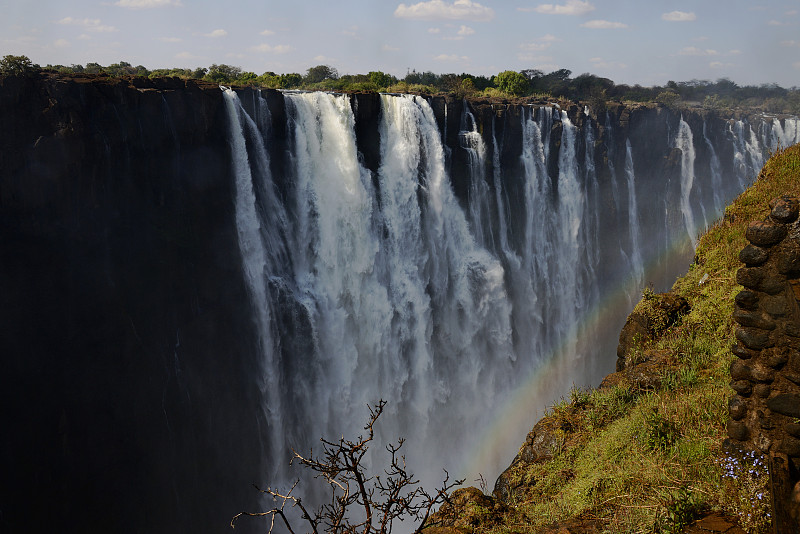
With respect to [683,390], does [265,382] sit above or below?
below

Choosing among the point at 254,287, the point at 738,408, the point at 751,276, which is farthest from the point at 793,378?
the point at 254,287

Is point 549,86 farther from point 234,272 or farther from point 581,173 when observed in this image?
point 234,272

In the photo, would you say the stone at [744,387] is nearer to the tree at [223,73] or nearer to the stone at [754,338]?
the stone at [754,338]

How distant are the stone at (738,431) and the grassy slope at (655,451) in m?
0.28

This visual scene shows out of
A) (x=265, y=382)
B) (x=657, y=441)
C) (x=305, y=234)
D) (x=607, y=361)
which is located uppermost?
(x=305, y=234)

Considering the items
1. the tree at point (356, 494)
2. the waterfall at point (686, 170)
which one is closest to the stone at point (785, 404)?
the tree at point (356, 494)

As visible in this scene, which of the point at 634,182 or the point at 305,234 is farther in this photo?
the point at 634,182

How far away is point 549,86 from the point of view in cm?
4784

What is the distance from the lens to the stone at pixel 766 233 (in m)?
4.98

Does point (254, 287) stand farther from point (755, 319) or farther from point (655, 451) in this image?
point (755, 319)

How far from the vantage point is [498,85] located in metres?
43.6

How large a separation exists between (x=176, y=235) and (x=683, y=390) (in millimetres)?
13983

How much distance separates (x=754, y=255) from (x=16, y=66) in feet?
52.6

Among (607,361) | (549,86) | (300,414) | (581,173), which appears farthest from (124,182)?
(549,86)
